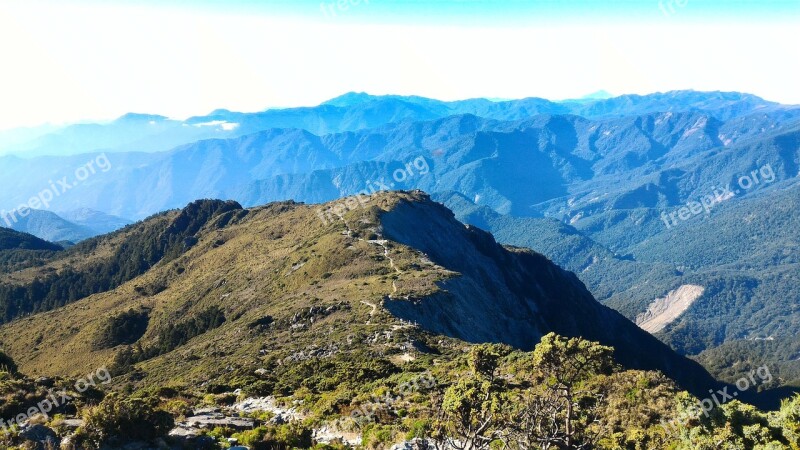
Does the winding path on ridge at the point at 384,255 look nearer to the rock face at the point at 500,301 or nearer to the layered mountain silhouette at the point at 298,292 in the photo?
the layered mountain silhouette at the point at 298,292


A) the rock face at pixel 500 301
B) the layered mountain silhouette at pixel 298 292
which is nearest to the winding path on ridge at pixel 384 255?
the layered mountain silhouette at pixel 298 292
